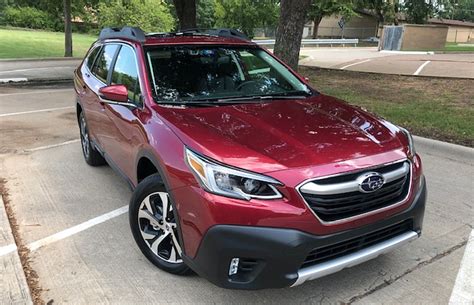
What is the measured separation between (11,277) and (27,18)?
61923mm

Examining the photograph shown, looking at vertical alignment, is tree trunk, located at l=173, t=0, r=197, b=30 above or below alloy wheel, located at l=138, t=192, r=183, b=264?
above

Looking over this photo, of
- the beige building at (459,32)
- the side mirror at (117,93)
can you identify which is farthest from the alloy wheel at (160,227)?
the beige building at (459,32)

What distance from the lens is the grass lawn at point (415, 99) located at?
737 centimetres

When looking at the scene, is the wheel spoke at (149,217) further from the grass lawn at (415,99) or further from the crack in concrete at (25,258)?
the grass lawn at (415,99)

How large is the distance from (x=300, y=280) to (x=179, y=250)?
91 centimetres

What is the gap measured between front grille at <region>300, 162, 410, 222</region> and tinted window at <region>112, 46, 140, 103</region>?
186cm

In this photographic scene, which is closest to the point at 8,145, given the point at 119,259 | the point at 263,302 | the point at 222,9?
the point at 119,259

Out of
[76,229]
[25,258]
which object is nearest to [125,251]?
[76,229]

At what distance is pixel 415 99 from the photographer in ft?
32.4

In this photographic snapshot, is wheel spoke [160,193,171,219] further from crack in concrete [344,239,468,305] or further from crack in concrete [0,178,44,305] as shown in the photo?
crack in concrete [344,239,468,305]

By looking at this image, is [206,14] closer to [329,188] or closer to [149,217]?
[149,217]

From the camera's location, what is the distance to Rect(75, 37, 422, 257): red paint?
2.72 meters

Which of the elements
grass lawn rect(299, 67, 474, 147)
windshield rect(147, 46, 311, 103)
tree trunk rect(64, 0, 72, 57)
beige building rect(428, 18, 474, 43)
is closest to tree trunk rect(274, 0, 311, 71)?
grass lawn rect(299, 67, 474, 147)

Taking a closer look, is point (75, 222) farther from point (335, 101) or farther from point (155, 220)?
point (335, 101)
